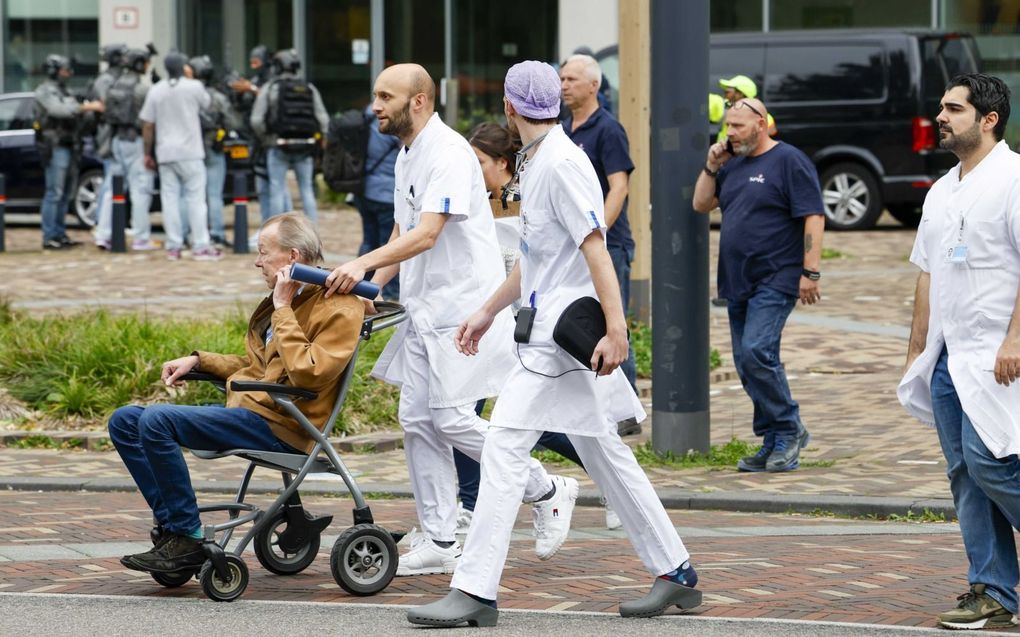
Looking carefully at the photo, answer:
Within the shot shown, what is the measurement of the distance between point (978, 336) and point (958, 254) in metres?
0.27

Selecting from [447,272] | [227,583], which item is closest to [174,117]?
[447,272]

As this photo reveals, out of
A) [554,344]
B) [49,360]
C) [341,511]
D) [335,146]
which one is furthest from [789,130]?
[554,344]

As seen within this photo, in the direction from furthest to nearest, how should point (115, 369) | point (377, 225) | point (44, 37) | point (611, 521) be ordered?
point (44, 37) < point (377, 225) < point (115, 369) < point (611, 521)

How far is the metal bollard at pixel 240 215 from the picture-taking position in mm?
19953

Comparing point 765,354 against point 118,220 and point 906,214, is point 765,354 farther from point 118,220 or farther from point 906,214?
point 906,214

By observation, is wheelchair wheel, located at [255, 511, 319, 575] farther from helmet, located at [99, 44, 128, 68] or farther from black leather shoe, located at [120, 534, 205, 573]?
helmet, located at [99, 44, 128, 68]

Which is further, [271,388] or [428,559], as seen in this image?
[428,559]

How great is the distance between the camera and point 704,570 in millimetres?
6910

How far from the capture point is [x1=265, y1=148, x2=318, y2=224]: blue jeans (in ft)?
62.0

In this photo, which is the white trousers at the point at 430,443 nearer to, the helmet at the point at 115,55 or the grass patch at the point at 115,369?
the grass patch at the point at 115,369

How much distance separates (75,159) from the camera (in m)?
20.1

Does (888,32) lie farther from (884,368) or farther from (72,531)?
(72,531)

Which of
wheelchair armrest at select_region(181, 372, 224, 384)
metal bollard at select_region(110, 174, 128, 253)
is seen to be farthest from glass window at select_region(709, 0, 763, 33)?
wheelchair armrest at select_region(181, 372, 224, 384)

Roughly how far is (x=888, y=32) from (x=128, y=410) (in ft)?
56.0
